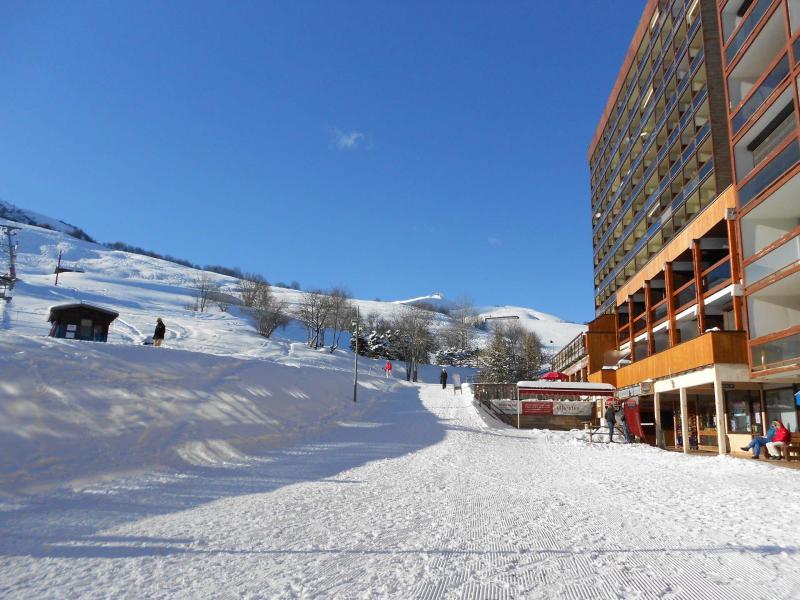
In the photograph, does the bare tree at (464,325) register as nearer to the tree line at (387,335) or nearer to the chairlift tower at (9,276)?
the tree line at (387,335)

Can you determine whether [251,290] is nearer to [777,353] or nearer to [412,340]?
[412,340]

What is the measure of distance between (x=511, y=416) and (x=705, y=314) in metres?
10.6

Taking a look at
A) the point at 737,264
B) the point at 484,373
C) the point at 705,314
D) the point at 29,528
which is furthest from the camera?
the point at 484,373

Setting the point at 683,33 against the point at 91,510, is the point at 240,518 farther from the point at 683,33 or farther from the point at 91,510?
the point at 683,33

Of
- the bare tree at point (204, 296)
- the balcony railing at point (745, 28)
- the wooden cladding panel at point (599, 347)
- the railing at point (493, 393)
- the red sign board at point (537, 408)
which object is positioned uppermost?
the bare tree at point (204, 296)

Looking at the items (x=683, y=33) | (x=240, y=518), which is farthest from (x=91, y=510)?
(x=683, y=33)

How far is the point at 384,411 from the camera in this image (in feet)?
91.7

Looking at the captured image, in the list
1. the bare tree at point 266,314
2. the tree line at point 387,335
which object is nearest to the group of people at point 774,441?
the tree line at point 387,335

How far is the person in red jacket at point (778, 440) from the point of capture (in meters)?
16.8

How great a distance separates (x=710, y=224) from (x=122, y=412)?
2153 centimetres

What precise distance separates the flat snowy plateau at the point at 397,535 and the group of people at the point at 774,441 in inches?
190

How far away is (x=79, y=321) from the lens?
1071 inches

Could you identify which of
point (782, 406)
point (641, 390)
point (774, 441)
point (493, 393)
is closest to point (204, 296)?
point (493, 393)

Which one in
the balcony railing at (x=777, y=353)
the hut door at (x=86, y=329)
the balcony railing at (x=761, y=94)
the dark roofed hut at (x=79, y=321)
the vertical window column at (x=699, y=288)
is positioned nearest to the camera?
the balcony railing at (x=777, y=353)
